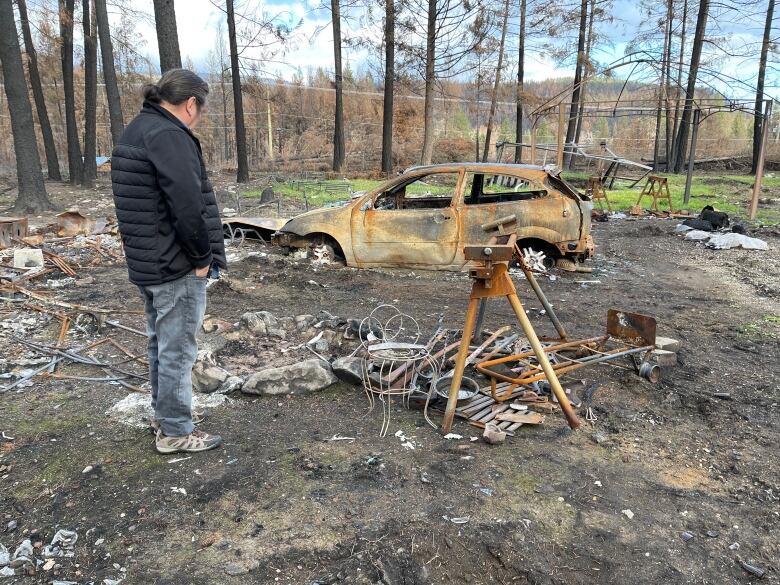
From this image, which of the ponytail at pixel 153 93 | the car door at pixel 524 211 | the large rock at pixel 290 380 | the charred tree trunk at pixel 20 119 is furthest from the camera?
the charred tree trunk at pixel 20 119

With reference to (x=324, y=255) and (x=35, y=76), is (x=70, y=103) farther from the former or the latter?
(x=324, y=255)

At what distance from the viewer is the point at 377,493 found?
116 inches

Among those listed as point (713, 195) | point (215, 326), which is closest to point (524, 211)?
point (215, 326)

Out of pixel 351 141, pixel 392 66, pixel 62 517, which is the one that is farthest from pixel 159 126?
pixel 351 141

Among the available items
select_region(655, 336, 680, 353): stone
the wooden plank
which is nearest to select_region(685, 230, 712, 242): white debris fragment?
select_region(655, 336, 680, 353): stone

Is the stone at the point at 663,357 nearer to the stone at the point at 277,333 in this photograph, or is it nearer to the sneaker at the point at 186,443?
the stone at the point at 277,333

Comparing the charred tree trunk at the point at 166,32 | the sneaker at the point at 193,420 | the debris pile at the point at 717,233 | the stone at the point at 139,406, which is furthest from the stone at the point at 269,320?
the debris pile at the point at 717,233

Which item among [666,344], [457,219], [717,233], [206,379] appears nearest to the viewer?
[206,379]

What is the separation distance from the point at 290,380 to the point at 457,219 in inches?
154

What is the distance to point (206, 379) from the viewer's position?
4121 millimetres

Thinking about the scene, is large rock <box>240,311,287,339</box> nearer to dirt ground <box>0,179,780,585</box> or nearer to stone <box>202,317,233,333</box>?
stone <box>202,317,233,333</box>

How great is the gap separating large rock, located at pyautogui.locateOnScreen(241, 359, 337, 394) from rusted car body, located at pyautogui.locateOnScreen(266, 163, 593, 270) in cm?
355

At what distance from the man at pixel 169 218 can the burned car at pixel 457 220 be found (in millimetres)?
4505

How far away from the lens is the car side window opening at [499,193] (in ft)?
24.5
